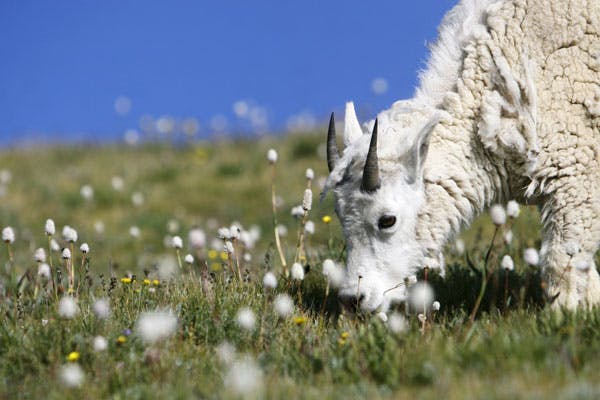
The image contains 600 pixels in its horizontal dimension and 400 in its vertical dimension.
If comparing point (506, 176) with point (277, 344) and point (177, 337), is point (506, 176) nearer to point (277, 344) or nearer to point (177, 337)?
point (277, 344)

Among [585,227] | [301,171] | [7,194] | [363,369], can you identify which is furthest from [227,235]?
[7,194]

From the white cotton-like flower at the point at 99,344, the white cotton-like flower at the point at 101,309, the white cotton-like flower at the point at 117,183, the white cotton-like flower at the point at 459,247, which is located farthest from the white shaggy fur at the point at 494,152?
the white cotton-like flower at the point at 117,183

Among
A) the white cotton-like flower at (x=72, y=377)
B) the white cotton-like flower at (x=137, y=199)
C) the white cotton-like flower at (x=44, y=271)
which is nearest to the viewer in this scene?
the white cotton-like flower at (x=72, y=377)

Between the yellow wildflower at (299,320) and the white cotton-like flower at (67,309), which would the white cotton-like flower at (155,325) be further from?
the yellow wildflower at (299,320)

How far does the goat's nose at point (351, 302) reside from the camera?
17.2 ft

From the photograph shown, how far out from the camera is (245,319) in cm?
455

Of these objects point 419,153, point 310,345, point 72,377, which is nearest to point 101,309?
point 72,377

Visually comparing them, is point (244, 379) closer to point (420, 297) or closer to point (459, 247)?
point (420, 297)

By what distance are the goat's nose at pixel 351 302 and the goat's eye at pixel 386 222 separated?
462 mm

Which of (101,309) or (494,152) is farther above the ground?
(494,152)

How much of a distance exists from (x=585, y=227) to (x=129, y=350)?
293 cm

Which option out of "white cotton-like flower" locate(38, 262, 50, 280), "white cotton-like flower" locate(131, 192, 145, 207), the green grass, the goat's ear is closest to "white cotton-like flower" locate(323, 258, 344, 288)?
the green grass

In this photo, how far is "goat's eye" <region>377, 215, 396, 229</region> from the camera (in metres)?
5.32

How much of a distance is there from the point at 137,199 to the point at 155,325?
834cm
